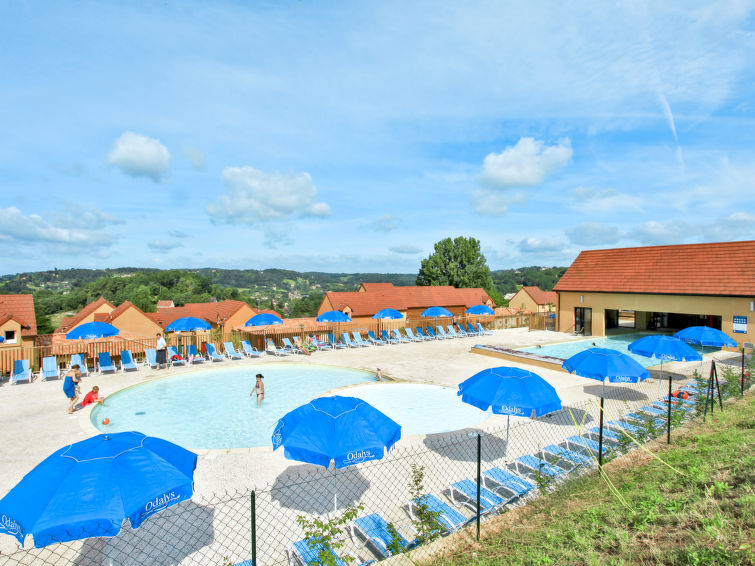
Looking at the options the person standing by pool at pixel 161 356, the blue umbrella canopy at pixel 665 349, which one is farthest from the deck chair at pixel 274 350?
the blue umbrella canopy at pixel 665 349

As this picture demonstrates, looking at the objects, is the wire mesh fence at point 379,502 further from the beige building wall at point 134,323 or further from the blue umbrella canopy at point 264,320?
the beige building wall at point 134,323

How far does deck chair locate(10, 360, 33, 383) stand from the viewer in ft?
48.0

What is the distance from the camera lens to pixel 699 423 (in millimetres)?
8789

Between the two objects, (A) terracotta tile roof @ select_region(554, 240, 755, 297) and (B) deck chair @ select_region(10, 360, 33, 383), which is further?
(A) terracotta tile roof @ select_region(554, 240, 755, 297)

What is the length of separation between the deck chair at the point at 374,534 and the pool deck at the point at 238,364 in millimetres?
2451

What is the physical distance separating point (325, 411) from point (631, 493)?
4276 mm

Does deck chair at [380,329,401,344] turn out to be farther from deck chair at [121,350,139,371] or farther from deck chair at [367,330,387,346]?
deck chair at [121,350,139,371]

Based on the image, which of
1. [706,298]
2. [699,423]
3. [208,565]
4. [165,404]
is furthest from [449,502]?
[706,298]

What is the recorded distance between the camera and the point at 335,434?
18.7 feet

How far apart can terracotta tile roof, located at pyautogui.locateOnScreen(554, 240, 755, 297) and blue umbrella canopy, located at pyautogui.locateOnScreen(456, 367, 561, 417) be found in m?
19.2

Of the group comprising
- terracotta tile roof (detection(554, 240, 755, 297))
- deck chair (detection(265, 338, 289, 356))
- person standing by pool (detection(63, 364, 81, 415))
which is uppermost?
terracotta tile roof (detection(554, 240, 755, 297))

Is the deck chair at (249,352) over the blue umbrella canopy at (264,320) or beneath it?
beneath

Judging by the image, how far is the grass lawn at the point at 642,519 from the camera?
4043 millimetres

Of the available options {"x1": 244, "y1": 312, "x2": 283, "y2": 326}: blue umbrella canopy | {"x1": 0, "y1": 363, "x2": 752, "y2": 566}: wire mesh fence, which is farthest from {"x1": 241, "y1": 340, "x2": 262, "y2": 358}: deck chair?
{"x1": 0, "y1": 363, "x2": 752, "y2": 566}: wire mesh fence
